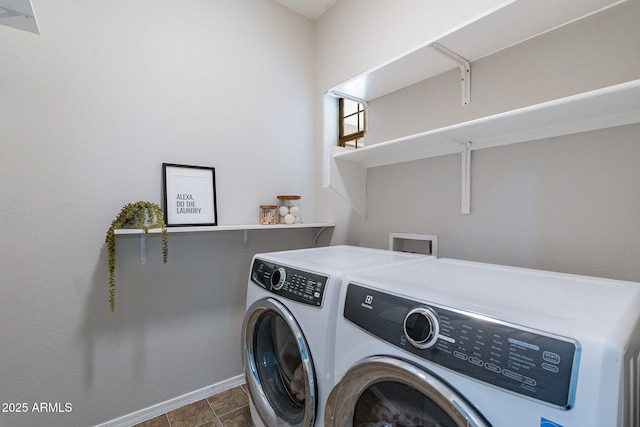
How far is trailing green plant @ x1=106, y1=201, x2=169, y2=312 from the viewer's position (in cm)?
146

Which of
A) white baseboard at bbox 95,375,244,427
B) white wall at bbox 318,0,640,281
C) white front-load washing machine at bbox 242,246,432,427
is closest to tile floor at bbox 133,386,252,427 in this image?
white baseboard at bbox 95,375,244,427

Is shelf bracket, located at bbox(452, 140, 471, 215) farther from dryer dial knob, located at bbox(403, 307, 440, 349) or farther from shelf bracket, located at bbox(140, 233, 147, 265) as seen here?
shelf bracket, located at bbox(140, 233, 147, 265)

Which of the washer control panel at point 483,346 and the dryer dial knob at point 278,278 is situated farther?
the dryer dial knob at point 278,278

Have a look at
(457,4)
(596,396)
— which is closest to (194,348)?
(596,396)

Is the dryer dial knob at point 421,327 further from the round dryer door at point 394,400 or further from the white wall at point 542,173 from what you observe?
the white wall at point 542,173

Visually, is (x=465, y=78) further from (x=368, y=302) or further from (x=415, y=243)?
(x=368, y=302)

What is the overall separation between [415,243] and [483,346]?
1.17m

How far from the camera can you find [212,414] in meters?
1.70

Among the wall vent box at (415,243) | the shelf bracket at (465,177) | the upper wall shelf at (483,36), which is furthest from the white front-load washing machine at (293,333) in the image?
the upper wall shelf at (483,36)

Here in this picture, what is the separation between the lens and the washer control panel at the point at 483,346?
0.50m

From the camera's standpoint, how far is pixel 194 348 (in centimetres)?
184

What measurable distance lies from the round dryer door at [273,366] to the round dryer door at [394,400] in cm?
34

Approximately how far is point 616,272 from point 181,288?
212cm

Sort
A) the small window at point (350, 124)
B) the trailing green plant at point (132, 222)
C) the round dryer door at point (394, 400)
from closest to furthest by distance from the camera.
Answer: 1. the round dryer door at point (394, 400)
2. the trailing green plant at point (132, 222)
3. the small window at point (350, 124)
